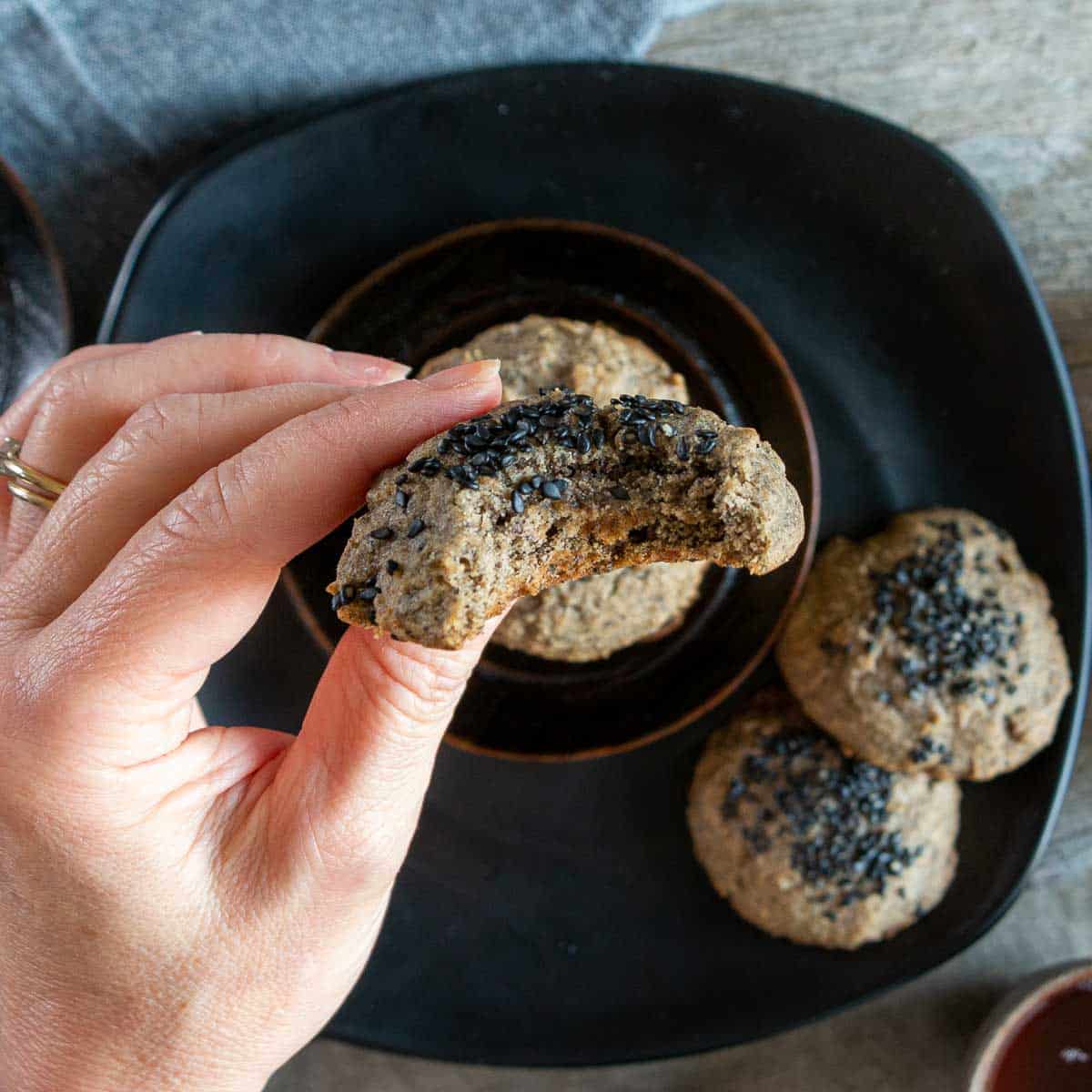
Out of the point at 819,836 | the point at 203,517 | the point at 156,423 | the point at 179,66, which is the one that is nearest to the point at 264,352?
the point at 156,423

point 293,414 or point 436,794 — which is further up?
point 293,414

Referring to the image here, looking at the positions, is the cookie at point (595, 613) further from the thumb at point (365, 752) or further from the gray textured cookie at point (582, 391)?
the thumb at point (365, 752)

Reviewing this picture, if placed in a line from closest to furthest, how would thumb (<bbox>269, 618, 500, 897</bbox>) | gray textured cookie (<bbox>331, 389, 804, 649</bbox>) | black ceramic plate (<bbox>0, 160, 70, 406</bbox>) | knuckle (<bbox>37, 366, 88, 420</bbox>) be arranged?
gray textured cookie (<bbox>331, 389, 804, 649</bbox>) < thumb (<bbox>269, 618, 500, 897</bbox>) < knuckle (<bbox>37, 366, 88, 420</bbox>) < black ceramic plate (<bbox>0, 160, 70, 406</bbox>)

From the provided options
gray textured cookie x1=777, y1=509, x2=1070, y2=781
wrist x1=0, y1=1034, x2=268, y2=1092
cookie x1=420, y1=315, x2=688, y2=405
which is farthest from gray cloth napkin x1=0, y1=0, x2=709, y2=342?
wrist x1=0, y1=1034, x2=268, y2=1092

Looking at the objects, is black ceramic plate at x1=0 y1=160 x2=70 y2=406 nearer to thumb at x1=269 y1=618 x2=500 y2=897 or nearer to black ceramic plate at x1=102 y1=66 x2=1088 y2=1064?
black ceramic plate at x1=102 y1=66 x2=1088 y2=1064

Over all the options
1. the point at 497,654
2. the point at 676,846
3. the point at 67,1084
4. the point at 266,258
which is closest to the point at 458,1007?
the point at 676,846

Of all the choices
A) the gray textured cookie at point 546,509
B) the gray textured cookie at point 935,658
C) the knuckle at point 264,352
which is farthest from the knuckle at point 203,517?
the gray textured cookie at point 935,658

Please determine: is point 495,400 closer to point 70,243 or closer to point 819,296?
point 819,296

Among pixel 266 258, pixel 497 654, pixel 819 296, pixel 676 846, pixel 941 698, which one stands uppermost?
pixel 266 258
